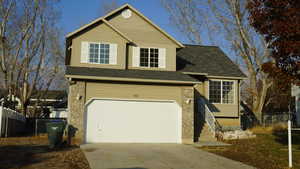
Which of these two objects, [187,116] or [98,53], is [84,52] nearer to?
[98,53]

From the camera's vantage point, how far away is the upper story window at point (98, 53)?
1961 cm

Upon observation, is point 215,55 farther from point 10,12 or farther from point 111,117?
point 10,12

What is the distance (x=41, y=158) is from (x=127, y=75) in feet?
24.0

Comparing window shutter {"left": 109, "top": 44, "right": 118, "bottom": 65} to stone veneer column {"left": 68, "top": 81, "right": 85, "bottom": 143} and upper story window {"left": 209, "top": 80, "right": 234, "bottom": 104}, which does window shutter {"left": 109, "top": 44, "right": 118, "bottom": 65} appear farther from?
upper story window {"left": 209, "top": 80, "right": 234, "bottom": 104}

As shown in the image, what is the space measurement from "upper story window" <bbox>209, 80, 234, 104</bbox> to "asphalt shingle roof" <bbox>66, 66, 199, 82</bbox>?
15.2 ft

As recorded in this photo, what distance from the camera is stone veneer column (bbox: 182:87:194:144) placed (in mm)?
18875

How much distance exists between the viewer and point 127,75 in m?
18.6

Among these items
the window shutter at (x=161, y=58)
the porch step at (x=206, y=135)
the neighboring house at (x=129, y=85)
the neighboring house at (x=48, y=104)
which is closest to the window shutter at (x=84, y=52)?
the neighboring house at (x=129, y=85)

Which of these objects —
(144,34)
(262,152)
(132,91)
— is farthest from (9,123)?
(262,152)

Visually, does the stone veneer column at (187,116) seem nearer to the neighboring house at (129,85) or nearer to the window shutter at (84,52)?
the neighboring house at (129,85)

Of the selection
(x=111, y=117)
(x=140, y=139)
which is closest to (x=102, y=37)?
(x=111, y=117)

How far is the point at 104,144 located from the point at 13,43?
16.3 m

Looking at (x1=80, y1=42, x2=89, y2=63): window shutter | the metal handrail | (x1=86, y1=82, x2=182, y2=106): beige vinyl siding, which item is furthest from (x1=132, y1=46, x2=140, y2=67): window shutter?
the metal handrail

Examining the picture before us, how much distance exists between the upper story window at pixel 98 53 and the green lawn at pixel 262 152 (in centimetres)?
760
